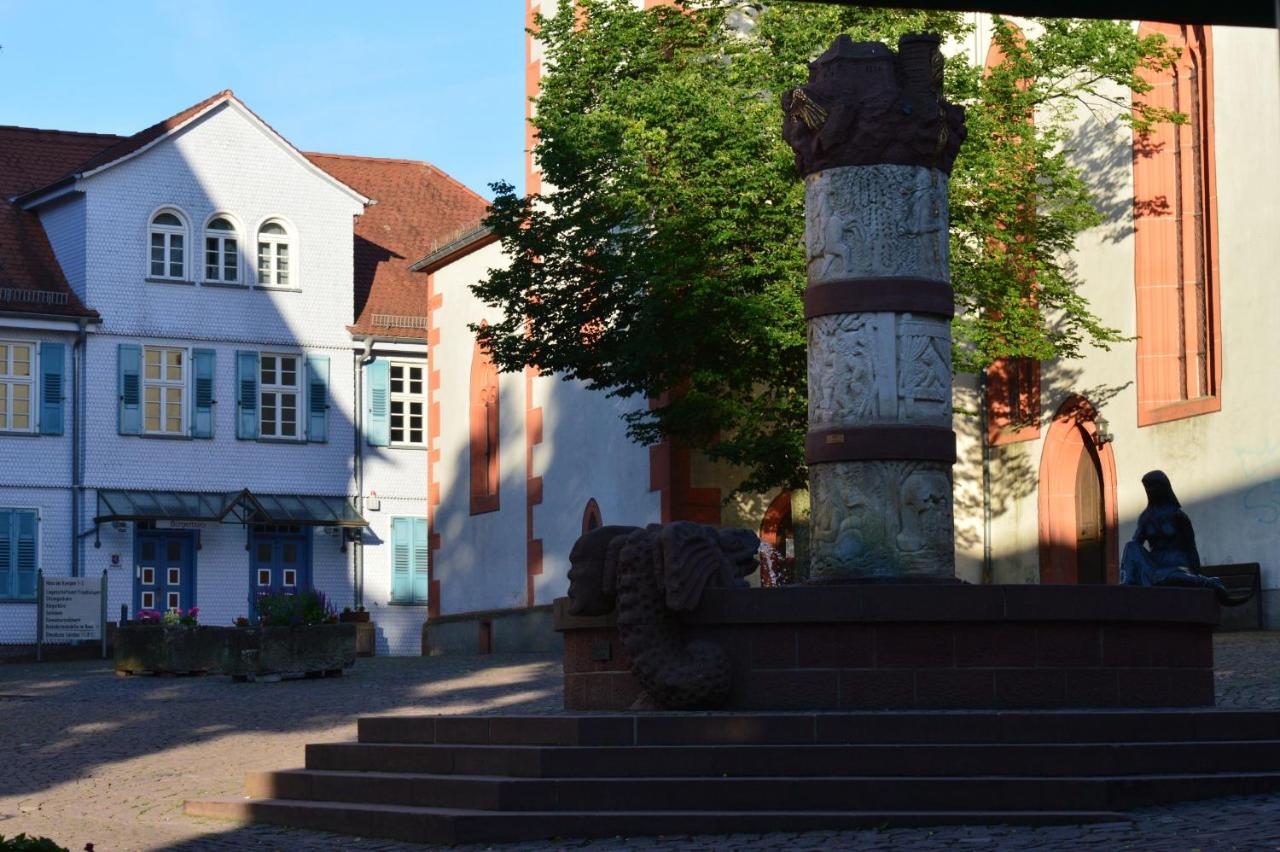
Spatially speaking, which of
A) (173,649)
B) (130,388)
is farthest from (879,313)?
(130,388)

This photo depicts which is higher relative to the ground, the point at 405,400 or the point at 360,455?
the point at 405,400

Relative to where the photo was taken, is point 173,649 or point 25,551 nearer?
point 173,649

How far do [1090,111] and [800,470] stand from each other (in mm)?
6955

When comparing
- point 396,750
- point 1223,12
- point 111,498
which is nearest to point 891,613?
point 396,750

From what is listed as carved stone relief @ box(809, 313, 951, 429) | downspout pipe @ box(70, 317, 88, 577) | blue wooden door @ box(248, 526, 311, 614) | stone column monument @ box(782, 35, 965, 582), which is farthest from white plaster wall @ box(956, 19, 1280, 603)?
downspout pipe @ box(70, 317, 88, 577)

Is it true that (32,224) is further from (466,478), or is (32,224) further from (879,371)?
(879,371)

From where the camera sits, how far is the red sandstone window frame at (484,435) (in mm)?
39938

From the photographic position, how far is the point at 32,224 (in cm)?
4553

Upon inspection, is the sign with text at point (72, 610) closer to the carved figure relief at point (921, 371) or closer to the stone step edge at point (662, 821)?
the carved figure relief at point (921, 371)

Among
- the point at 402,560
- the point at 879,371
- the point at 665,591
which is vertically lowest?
the point at 665,591

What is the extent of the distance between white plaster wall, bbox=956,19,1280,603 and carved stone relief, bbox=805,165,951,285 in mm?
10329

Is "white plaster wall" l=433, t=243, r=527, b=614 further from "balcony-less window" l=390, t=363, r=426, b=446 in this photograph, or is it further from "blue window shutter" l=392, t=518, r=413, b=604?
"balcony-less window" l=390, t=363, r=426, b=446

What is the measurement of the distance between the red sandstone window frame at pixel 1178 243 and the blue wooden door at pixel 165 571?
23.5m

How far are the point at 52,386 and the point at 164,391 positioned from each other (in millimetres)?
2449
